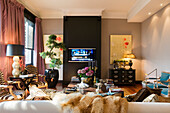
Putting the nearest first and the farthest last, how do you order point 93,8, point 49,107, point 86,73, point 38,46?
point 49,107, point 86,73, point 93,8, point 38,46

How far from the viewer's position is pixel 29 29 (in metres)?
5.89

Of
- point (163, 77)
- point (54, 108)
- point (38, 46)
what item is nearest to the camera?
point (54, 108)

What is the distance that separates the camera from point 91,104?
1.32 m

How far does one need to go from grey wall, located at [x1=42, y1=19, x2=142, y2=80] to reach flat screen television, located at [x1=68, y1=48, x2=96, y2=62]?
28.1 inches

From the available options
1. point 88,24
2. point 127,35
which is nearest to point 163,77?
point 127,35

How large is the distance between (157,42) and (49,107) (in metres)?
4.84

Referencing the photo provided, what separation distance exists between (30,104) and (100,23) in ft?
17.3

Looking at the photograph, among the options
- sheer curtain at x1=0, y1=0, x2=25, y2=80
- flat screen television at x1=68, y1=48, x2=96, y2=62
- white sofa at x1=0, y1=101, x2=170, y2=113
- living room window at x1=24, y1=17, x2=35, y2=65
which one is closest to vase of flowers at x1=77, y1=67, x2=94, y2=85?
sheer curtain at x1=0, y1=0, x2=25, y2=80

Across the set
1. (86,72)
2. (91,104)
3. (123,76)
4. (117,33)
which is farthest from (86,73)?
(117,33)

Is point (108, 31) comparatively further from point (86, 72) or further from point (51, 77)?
point (86, 72)


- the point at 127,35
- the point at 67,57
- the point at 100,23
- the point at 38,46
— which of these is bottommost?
the point at 67,57

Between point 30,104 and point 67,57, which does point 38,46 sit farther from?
point 30,104

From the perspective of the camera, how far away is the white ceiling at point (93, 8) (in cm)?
523

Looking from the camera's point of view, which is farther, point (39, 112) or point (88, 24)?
point (88, 24)
